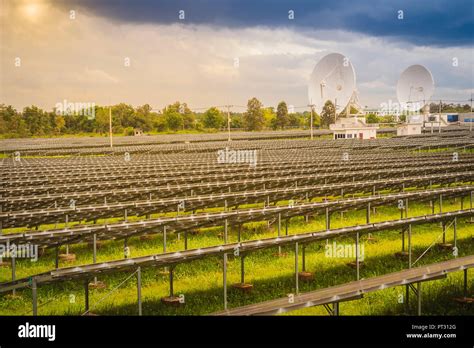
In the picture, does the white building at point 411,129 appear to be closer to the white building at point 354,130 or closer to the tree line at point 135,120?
the white building at point 354,130

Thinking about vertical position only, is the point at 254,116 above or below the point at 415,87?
below

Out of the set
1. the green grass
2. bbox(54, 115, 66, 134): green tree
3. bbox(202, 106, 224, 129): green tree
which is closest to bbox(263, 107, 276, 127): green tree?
bbox(202, 106, 224, 129): green tree

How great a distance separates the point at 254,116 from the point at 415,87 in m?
35.9

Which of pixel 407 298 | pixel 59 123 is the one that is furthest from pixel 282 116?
pixel 407 298

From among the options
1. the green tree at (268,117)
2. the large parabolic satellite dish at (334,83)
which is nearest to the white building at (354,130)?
the large parabolic satellite dish at (334,83)

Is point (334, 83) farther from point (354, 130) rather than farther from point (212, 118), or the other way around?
point (212, 118)

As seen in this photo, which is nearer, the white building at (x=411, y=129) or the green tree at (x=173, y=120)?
the white building at (x=411, y=129)

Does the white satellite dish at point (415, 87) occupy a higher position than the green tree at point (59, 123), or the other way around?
the white satellite dish at point (415, 87)

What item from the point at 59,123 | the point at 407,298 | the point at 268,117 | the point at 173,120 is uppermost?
the point at 268,117

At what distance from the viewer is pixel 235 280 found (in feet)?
45.4

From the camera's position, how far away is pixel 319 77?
3509 inches

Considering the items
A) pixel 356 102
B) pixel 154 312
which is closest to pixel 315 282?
pixel 154 312

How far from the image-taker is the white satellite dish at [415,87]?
321 feet

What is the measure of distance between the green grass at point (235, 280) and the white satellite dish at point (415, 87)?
83444mm
